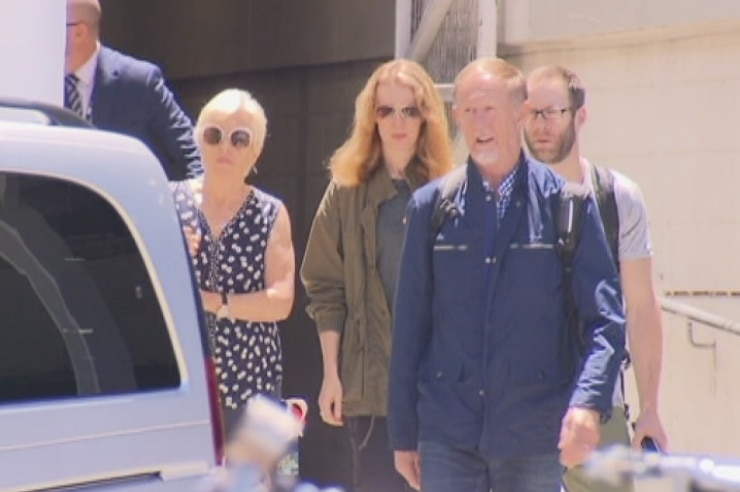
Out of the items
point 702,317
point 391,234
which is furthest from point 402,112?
point 702,317

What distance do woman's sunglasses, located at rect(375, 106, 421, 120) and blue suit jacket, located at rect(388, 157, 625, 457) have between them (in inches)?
34.2

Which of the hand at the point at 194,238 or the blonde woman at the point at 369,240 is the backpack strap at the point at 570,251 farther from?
the hand at the point at 194,238

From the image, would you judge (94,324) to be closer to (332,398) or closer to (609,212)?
(332,398)

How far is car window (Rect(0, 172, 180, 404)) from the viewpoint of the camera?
3.54 meters

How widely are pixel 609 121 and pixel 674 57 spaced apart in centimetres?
53

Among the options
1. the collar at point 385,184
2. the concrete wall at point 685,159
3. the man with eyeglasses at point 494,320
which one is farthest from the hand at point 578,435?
the concrete wall at point 685,159

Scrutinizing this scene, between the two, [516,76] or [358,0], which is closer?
[516,76]

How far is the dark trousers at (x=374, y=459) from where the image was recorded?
5.40 meters

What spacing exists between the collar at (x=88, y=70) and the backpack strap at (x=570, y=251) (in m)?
2.32

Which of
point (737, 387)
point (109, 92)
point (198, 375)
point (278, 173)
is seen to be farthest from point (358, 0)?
point (198, 375)

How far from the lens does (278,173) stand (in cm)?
1134

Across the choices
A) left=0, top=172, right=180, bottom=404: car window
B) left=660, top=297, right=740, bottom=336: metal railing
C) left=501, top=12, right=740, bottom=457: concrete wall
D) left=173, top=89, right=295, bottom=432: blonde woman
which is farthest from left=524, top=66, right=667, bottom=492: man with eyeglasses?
left=501, top=12, right=740, bottom=457: concrete wall

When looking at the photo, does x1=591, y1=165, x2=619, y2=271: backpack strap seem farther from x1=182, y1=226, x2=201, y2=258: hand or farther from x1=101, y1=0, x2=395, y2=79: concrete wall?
x1=101, y1=0, x2=395, y2=79: concrete wall

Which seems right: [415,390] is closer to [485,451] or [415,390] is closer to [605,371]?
[485,451]
